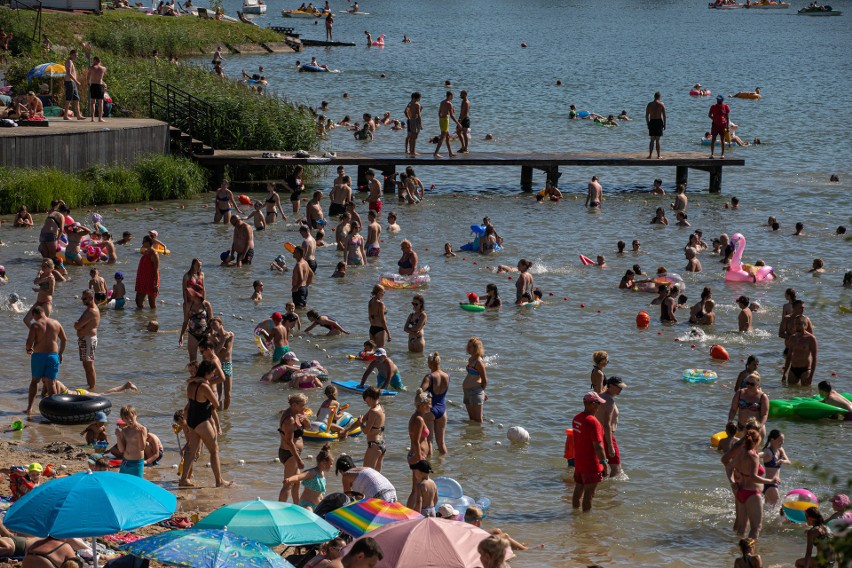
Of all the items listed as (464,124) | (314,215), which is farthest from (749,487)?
(464,124)

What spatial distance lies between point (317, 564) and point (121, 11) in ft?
196

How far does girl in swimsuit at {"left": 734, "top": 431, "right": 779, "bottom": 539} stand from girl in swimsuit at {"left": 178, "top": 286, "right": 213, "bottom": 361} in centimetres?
726

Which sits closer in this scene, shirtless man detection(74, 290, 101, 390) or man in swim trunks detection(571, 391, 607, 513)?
man in swim trunks detection(571, 391, 607, 513)

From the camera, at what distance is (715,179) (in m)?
36.6

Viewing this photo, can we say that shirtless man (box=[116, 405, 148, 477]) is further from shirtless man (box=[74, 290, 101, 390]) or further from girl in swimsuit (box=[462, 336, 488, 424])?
girl in swimsuit (box=[462, 336, 488, 424])

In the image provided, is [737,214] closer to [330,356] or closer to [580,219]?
[580,219]

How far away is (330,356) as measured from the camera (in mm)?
19109

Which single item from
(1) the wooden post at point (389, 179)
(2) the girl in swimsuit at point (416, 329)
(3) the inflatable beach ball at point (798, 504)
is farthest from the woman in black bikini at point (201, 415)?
(1) the wooden post at point (389, 179)

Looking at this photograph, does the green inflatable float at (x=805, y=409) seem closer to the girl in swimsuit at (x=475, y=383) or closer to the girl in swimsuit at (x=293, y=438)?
the girl in swimsuit at (x=475, y=383)

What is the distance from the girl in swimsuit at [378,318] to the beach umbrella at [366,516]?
8.18 m

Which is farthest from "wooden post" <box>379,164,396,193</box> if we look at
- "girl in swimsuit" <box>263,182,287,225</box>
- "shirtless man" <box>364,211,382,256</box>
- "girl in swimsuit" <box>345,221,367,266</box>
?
"girl in swimsuit" <box>345,221,367,266</box>

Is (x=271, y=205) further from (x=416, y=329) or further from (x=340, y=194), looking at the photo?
(x=416, y=329)

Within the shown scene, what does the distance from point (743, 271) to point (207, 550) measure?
18525 mm

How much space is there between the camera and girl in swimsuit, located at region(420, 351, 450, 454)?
1454cm
